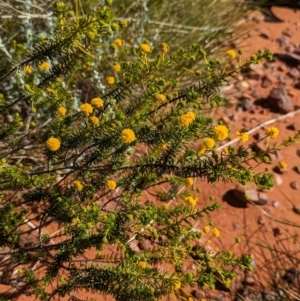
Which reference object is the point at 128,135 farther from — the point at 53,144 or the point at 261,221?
the point at 261,221

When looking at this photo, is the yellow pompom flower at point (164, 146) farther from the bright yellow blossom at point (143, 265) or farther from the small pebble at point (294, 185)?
the small pebble at point (294, 185)

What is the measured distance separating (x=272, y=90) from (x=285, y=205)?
3.11 feet

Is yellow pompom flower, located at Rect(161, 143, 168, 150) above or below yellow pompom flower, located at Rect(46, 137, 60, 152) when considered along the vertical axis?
below

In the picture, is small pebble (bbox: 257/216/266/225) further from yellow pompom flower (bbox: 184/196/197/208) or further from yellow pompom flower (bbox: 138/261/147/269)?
yellow pompom flower (bbox: 138/261/147/269)

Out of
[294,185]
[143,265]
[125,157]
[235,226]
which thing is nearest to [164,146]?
[125,157]

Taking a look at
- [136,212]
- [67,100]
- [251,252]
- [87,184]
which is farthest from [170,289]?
[251,252]

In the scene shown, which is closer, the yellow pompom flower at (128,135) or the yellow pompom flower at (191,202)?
the yellow pompom flower at (128,135)

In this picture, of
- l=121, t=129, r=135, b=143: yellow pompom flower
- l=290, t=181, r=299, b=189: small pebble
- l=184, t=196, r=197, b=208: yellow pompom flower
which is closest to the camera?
l=121, t=129, r=135, b=143: yellow pompom flower

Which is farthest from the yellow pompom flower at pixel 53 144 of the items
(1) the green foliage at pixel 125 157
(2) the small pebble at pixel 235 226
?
(2) the small pebble at pixel 235 226

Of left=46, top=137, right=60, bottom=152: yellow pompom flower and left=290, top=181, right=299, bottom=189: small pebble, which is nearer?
left=46, top=137, right=60, bottom=152: yellow pompom flower

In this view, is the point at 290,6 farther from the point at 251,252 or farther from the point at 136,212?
the point at 136,212

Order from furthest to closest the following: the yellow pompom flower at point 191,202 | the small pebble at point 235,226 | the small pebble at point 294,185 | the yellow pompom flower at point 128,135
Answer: the small pebble at point 294,185, the small pebble at point 235,226, the yellow pompom flower at point 191,202, the yellow pompom flower at point 128,135

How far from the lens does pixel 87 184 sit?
1.78m

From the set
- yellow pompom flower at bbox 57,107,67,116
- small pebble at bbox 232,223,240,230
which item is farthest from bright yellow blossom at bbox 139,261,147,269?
small pebble at bbox 232,223,240,230
